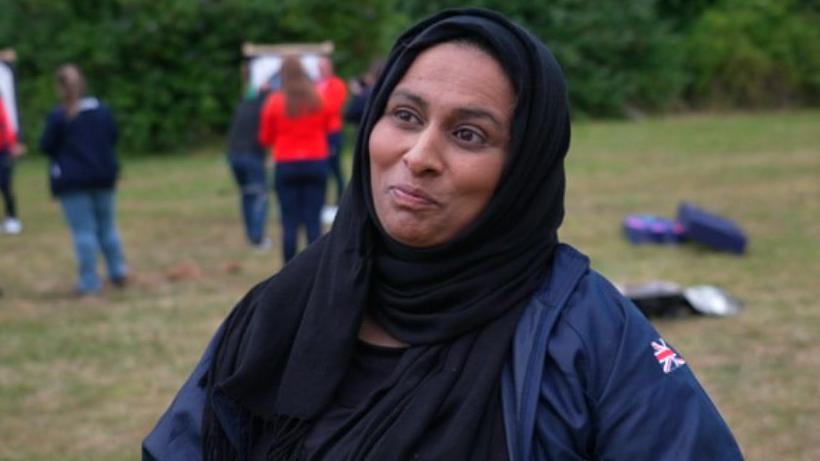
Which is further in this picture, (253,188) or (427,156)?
(253,188)

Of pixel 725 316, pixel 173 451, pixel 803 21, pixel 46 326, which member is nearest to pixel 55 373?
pixel 46 326

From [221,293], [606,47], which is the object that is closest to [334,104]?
[221,293]

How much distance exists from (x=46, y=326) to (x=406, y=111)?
23.2 ft

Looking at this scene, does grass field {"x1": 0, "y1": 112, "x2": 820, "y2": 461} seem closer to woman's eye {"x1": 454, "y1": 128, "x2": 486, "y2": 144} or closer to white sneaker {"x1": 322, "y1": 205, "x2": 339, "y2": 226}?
white sneaker {"x1": 322, "y1": 205, "x2": 339, "y2": 226}

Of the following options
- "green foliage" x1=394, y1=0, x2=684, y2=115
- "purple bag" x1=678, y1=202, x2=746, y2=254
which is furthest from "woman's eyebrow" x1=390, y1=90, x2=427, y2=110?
"green foliage" x1=394, y1=0, x2=684, y2=115

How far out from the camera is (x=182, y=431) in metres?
2.41

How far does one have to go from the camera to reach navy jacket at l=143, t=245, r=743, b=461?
204cm

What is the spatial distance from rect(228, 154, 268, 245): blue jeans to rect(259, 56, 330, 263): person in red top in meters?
1.91

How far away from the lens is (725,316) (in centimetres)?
829

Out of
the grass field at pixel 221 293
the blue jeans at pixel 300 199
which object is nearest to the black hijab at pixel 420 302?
the grass field at pixel 221 293

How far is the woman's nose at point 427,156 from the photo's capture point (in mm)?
2174

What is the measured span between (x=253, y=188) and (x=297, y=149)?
2480mm

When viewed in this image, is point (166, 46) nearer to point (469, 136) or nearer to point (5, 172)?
point (5, 172)

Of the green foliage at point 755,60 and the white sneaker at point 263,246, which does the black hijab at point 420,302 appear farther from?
the green foliage at point 755,60
